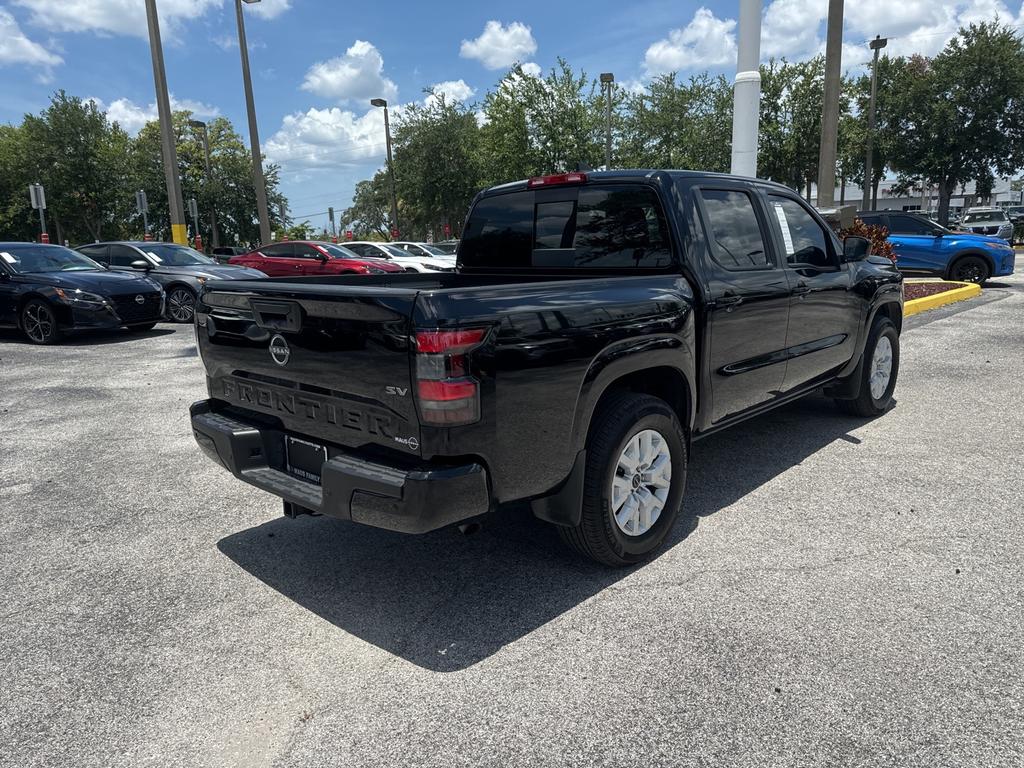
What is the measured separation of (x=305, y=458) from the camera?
315cm

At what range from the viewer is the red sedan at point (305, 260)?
56.2ft

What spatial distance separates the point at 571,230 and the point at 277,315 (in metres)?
1.79

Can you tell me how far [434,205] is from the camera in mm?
38500

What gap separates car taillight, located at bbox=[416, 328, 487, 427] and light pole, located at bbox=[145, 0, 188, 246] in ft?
54.9

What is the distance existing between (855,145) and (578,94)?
42.6ft

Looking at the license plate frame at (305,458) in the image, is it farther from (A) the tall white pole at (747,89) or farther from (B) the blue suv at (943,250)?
(B) the blue suv at (943,250)

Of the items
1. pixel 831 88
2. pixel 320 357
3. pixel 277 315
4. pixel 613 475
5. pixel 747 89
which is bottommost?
pixel 613 475

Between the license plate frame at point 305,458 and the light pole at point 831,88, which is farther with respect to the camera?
the light pole at point 831,88

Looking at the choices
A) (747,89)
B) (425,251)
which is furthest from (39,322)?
(425,251)

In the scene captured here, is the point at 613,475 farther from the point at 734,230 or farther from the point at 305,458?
the point at 734,230

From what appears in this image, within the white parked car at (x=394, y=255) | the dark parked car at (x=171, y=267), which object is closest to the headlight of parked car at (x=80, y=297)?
the dark parked car at (x=171, y=267)

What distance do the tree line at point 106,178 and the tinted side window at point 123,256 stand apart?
85.2 ft

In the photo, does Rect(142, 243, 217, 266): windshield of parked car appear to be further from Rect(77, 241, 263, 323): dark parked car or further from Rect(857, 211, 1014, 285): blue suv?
Rect(857, 211, 1014, 285): blue suv

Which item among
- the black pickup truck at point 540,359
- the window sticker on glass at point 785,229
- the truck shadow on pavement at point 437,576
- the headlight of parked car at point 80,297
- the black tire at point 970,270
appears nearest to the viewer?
the black pickup truck at point 540,359
